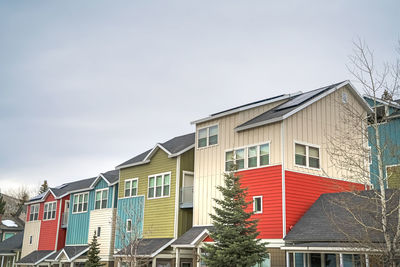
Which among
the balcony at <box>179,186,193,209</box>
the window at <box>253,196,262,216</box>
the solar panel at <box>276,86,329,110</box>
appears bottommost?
the window at <box>253,196,262,216</box>

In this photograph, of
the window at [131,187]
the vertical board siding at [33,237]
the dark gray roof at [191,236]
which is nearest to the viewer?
the dark gray roof at [191,236]

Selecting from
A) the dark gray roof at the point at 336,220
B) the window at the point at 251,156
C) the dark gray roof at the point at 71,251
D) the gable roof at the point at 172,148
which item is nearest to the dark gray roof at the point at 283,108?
the window at the point at 251,156

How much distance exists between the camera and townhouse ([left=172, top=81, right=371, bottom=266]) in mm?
23453

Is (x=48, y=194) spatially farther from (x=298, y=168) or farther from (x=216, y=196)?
(x=298, y=168)

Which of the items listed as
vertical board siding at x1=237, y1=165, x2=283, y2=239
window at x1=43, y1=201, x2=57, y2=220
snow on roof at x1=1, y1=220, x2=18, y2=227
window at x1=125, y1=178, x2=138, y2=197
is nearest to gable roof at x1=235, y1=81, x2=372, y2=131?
vertical board siding at x1=237, y1=165, x2=283, y2=239

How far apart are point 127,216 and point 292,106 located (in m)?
16.1

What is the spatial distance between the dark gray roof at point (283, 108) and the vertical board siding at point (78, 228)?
20.0 metres

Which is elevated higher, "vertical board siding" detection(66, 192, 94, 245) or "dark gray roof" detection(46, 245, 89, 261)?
"vertical board siding" detection(66, 192, 94, 245)

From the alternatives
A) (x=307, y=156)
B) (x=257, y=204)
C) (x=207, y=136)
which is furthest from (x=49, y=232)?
(x=307, y=156)

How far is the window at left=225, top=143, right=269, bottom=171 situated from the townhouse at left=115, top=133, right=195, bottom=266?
5015 millimetres

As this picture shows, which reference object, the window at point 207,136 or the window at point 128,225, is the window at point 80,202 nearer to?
the window at point 128,225

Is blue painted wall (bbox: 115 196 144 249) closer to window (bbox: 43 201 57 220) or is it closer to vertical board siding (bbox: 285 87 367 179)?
window (bbox: 43 201 57 220)

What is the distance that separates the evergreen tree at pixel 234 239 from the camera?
19578 millimetres

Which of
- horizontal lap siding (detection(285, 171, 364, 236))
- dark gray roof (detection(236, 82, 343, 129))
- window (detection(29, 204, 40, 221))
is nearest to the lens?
horizontal lap siding (detection(285, 171, 364, 236))
